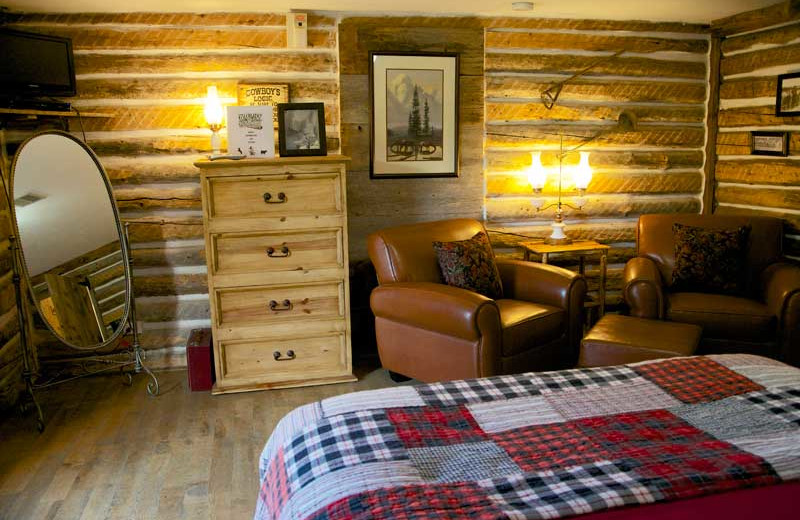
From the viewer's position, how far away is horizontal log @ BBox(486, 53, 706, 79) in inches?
195

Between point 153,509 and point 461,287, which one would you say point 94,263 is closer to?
point 153,509

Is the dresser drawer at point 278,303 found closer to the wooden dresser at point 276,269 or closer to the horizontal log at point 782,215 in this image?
the wooden dresser at point 276,269

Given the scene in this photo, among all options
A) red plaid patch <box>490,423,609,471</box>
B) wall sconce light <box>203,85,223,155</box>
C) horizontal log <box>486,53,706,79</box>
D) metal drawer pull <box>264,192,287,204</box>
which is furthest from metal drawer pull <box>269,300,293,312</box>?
red plaid patch <box>490,423,609,471</box>

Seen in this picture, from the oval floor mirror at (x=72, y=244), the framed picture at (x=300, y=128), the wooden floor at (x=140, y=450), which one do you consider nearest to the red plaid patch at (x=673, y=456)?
the wooden floor at (x=140, y=450)

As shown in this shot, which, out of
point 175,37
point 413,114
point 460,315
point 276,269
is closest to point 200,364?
point 276,269

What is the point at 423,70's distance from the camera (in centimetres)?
481

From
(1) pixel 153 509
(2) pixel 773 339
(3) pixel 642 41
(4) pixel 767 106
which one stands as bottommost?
(1) pixel 153 509

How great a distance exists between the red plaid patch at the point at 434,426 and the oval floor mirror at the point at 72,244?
2674 millimetres

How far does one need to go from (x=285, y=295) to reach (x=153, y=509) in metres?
1.59

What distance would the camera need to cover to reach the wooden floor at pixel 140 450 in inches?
115

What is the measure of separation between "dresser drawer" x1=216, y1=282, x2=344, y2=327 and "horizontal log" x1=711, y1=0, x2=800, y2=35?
327 cm

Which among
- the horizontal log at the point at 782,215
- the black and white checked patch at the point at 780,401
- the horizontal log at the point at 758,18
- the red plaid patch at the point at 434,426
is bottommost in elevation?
the red plaid patch at the point at 434,426

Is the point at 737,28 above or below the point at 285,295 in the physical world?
above

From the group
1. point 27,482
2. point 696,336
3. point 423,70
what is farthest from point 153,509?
point 423,70
